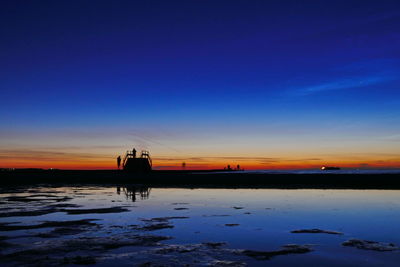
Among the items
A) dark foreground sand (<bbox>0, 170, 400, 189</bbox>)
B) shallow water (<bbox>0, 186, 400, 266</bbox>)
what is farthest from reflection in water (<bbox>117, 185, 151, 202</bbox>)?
dark foreground sand (<bbox>0, 170, 400, 189</bbox>)

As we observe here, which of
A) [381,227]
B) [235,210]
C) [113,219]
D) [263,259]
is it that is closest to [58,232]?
[113,219]

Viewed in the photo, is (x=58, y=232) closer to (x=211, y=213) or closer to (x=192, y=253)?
(x=192, y=253)

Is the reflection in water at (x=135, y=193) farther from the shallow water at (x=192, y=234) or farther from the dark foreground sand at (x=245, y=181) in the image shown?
the dark foreground sand at (x=245, y=181)

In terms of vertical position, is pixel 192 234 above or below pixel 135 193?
below

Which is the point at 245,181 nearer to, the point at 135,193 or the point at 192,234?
the point at 135,193

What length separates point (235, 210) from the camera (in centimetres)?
1645

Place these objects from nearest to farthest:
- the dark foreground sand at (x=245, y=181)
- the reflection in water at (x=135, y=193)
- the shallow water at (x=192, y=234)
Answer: the shallow water at (x=192, y=234) → the reflection in water at (x=135, y=193) → the dark foreground sand at (x=245, y=181)

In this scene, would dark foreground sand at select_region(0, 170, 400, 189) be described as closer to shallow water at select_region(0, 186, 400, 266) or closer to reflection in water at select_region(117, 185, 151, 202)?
reflection in water at select_region(117, 185, 151, 202)

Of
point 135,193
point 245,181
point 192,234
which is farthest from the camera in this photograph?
point 245,181

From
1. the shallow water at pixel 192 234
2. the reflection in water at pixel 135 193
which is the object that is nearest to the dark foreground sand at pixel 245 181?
the reflection in water at pixel 135 193

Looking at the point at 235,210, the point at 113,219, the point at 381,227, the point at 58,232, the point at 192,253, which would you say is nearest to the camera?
the point at 192,253

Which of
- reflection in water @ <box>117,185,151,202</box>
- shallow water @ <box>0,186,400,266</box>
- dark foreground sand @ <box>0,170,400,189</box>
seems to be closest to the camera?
shallow water @ <box>0,186,400,266</box>

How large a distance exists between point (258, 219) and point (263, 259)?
5.82 m

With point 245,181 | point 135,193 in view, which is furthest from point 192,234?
point 245,181
